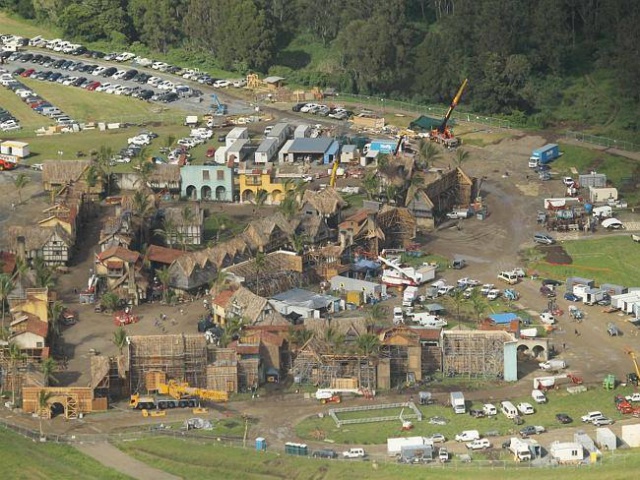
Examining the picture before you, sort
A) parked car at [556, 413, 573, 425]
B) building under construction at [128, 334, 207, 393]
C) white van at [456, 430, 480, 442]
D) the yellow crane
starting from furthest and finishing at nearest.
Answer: building under construction at [128, 334, 207, 393]
the yellow crane
parked car at [556, 413, 573, 425]
white van at [456, 430, 480, 442]

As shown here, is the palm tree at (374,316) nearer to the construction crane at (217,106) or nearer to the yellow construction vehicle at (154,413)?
the yellow construction vehicle at (154,413)

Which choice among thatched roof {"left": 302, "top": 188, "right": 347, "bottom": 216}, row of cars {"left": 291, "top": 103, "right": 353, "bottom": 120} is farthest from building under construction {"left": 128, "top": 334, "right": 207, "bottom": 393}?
row of cars {"left": 291, "top": 103, "right": 353, "bottom": 120}

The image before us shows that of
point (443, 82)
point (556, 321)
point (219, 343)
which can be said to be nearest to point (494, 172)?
point (443, 82)

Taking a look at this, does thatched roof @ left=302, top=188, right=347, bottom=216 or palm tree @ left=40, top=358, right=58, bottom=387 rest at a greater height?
thatched roof @ left=302, top=188, right=347, bottom=216

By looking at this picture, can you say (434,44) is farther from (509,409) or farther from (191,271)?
(509,409)

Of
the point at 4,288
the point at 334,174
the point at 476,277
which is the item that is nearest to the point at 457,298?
the point at 476,277

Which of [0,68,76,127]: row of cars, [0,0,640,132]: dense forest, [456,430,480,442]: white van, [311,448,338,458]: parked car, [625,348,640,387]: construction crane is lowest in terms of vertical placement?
[0,68,76,127]: row of cars

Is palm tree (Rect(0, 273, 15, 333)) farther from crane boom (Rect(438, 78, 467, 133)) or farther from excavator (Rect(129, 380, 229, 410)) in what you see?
crane boom (Rect(438, 78, 467, 133))
